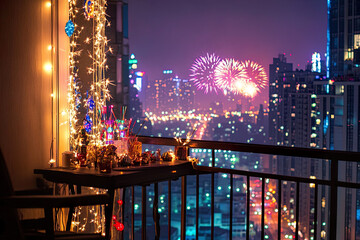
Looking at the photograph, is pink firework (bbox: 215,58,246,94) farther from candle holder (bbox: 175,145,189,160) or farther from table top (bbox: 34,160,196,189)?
table top (bbox: 34,160,196,189)

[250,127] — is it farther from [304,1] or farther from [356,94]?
[304,1]

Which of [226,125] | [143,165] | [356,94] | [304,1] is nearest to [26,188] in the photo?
[143,165]

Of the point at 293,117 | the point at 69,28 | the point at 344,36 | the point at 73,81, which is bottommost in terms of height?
the point at 293,117

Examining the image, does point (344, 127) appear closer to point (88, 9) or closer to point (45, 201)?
point (88, 9)

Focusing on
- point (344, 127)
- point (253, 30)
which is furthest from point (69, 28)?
point (253, 30)

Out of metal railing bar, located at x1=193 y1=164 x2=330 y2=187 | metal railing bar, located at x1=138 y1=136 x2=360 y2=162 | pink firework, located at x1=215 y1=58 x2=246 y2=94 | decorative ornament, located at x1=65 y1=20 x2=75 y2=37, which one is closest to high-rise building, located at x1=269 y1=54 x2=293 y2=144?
pink firework, located at x1=215 y1=58 x2=246 y2=94
